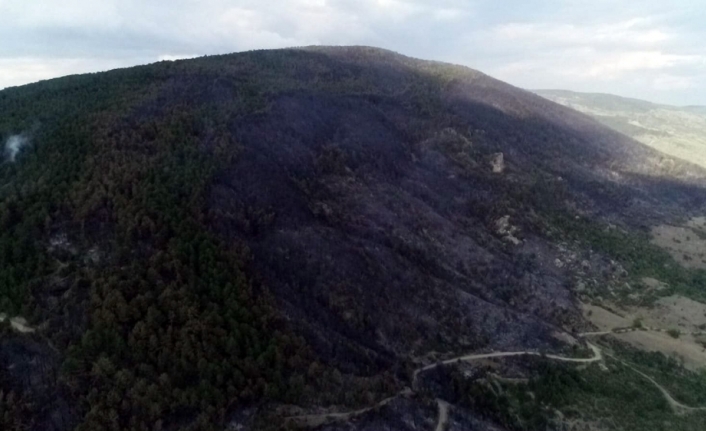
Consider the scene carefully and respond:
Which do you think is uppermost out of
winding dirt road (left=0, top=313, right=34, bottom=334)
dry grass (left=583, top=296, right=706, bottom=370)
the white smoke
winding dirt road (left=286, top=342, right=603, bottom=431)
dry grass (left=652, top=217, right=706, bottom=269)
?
the white smoke

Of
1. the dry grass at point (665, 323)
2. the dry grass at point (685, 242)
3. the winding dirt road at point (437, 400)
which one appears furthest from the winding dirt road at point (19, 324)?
the dry grass at point (685, 242)

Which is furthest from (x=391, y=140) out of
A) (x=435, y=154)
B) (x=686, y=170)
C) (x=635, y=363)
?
(x=686, y=170)

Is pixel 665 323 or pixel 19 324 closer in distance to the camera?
pixel 19 324

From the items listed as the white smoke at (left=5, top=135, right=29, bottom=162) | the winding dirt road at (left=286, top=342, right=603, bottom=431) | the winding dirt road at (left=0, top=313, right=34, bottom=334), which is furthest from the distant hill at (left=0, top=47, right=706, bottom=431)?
the white smoke at (left=5, top=135, right=29, bottom=162)

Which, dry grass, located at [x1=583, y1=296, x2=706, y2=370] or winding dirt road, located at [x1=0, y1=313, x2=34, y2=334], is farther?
dry grass, located at [x1=583, y1=296, x2=706, y2=370]

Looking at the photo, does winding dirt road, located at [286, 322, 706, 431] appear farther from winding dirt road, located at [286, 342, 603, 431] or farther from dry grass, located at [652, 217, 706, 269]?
dry grass, located at [652, 217, 706, 269]

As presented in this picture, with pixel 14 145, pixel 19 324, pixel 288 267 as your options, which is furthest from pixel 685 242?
pixel 14 145

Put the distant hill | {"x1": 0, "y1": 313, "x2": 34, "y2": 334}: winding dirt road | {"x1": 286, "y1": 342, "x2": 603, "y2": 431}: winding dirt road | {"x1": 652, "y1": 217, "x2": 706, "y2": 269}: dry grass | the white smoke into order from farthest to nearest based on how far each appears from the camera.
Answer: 1. {"x1": 652, "y1": 217, "x2": 706, "y2": 269}: dry grass
2. the white smoke
3. {"x1": 0, "y1": 313, "x2": 34, "y2": 334}: winding dirt road
4. the distant hill
5. {"x1": 286, "y1": 342, "x2": 603, "y2": 431}: winding dirt road

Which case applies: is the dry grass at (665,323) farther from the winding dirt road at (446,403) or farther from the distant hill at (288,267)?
the distant hill at (288,267)

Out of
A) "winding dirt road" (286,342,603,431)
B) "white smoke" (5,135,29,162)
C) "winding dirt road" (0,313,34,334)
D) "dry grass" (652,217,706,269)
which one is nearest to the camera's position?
"winding dirt road" (286,342,603,431)

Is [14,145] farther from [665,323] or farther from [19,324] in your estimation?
[665,323]
